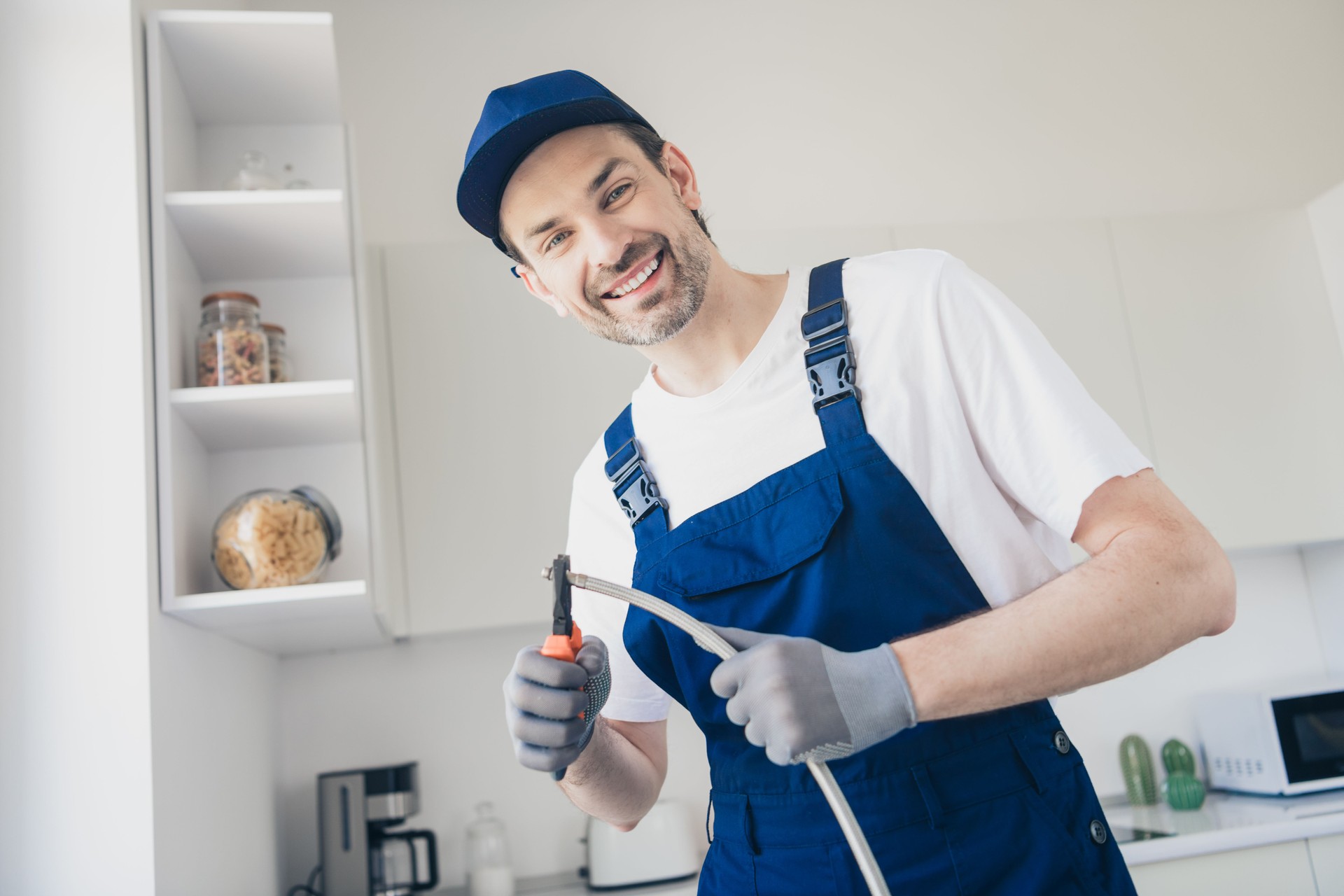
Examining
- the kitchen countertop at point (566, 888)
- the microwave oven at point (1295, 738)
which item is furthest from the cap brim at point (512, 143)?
the microwave oven at point (1295, 738)

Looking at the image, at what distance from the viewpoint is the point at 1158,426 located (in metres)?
2.55

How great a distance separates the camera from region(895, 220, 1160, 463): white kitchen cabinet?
2.55 metres

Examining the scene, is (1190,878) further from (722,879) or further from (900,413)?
(900,413)

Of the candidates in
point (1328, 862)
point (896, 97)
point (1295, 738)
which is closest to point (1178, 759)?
point (1295, 738)

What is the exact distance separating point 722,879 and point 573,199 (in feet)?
2.53

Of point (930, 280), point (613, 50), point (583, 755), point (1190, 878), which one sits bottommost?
point (1190, 878)

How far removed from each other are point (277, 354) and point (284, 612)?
1.50 feet

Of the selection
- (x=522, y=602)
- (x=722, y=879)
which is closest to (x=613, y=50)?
(x=522, y=602)

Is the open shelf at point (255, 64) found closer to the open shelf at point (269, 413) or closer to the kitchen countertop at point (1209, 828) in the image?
the open shelf at point (269, 413)

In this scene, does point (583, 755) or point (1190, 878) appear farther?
point (1190, 878)

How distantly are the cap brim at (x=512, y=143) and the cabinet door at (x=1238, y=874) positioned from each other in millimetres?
1842

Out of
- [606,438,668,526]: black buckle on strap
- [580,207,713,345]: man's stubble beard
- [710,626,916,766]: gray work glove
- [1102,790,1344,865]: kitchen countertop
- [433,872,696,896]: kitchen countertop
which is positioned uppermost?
[580,207,713,345]: man's stubble beard

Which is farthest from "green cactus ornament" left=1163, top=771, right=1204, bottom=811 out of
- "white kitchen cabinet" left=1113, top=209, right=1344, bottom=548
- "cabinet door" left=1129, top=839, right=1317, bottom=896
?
"white kitchen cabinet" left=1113, top=209, right=1344, bottom=548

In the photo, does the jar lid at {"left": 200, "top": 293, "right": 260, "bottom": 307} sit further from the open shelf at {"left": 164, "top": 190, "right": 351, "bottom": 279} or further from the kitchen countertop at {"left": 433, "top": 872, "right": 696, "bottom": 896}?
the kitchen countertop at {"left": 433, "top": 872, "right": 696, "bottom": 896}
